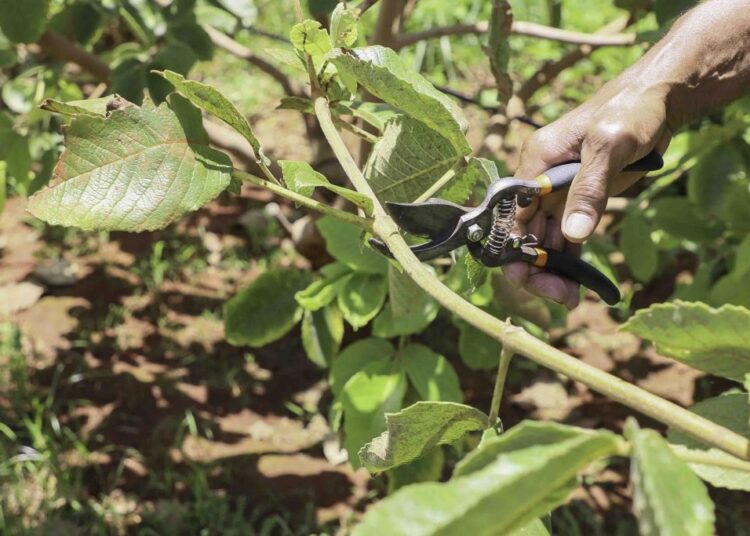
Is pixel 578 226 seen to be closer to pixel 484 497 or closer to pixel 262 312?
pixel 484 497

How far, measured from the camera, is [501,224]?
127cm

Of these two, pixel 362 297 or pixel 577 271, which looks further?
pixel 362 297

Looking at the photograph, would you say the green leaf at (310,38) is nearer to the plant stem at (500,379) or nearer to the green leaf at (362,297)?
the plant stem at (500,379)

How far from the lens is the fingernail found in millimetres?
1188

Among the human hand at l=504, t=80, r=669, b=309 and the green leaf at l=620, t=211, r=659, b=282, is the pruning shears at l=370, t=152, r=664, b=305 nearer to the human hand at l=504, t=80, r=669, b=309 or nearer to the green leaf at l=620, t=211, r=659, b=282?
the human hand at l=504, t=80, r=669, b=309

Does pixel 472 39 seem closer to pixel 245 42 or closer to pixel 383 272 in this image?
pixel 245 42

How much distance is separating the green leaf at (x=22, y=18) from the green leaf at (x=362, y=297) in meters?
0.78

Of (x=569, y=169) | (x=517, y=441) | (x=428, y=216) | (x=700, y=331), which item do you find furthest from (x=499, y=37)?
(x=517, y=441)

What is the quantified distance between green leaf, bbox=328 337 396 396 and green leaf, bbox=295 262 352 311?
4.8 inches

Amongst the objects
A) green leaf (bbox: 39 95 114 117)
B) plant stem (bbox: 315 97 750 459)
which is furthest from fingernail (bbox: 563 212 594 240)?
green leaf (bbox: 39 95 114 117)

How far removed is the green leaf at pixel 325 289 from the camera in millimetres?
2002

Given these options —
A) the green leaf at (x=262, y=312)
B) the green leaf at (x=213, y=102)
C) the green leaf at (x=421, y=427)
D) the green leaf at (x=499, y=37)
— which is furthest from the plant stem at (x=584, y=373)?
the green leaf at (x=262, y=312)

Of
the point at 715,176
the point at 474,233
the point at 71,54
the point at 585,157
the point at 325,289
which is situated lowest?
the point at 325,289

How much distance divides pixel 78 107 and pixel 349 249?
96cm
